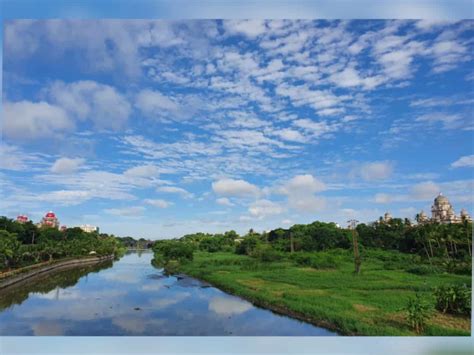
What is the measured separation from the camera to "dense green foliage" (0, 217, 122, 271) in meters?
7.38

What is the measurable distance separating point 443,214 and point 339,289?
9.54 ft

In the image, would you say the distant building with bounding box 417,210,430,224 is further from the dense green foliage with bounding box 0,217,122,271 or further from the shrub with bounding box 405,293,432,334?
the dense green foliage with bounding box 0,217,122,271

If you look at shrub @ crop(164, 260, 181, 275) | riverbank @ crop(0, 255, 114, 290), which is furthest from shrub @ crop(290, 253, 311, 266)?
riverbank @ crop(0, 255, 114, 290)

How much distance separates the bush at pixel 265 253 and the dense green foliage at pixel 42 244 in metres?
3.48

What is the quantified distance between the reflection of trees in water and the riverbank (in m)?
0.10

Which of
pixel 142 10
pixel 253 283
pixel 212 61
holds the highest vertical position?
pixel 212 61

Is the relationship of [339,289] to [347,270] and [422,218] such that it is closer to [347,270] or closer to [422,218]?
[347,270]

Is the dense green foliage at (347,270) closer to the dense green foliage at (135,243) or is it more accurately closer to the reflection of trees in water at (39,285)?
the dense green foliage at (135,243)

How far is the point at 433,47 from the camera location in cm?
525

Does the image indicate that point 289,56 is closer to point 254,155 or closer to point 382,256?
point 254,155

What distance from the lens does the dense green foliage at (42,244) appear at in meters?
7.38

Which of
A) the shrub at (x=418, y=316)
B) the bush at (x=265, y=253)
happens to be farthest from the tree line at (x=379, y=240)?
the shrub at (x=418, y=316)

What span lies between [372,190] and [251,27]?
295 centimetres
